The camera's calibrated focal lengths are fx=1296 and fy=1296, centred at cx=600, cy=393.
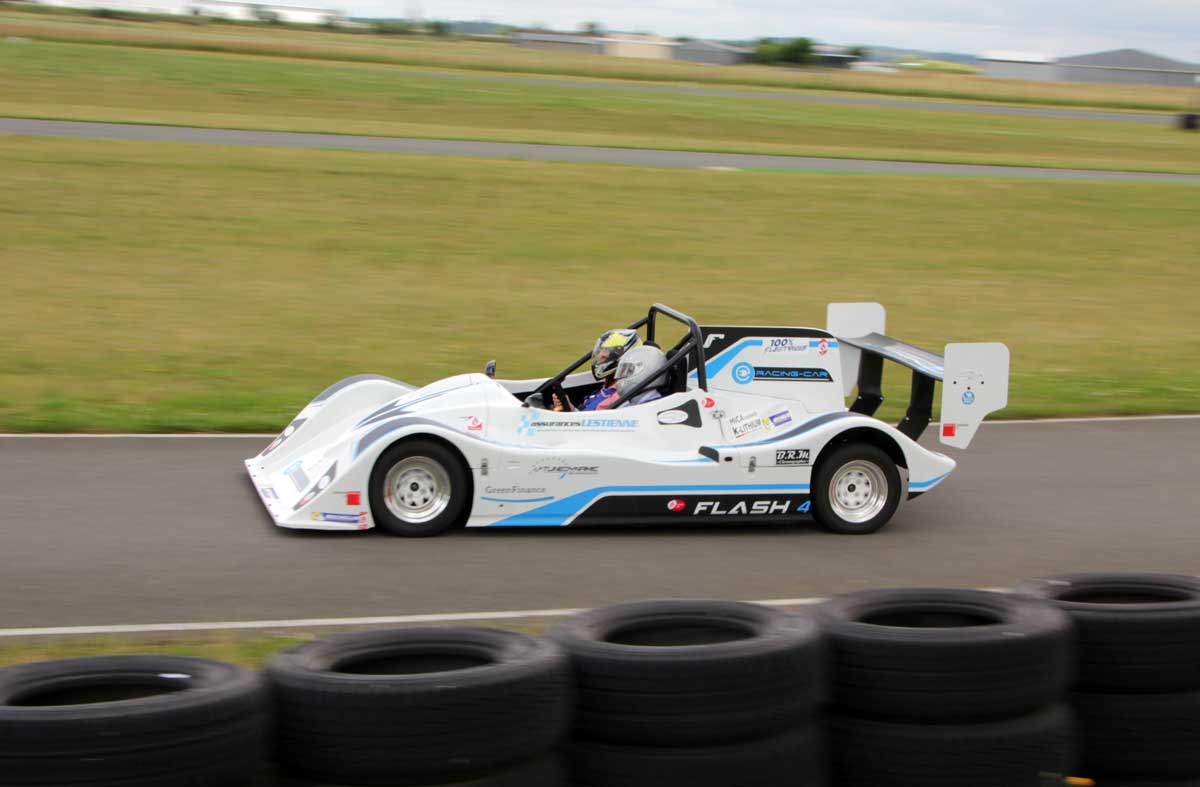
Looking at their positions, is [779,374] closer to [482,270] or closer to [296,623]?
[296,623]

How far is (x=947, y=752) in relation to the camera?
4461mm

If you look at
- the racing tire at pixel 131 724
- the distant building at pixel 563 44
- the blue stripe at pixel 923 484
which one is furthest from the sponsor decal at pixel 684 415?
the distant building at pixel 563 44

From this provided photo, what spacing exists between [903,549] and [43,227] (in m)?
17.1

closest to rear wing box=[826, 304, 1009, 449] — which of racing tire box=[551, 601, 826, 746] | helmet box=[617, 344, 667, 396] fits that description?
helmet box=[617, 344, 667, 396]

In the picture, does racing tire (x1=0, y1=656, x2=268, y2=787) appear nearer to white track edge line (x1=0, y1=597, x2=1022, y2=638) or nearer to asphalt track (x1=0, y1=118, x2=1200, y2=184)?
white track edge line (x1=0, y1=597, x2=1022, y2=638)

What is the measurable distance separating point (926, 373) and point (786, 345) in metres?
1.09

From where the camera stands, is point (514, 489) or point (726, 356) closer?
point (514, 489)

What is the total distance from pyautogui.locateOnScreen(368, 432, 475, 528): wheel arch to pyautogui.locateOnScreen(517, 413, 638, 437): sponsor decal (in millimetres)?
487

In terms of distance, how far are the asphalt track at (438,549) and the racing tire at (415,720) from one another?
2.99 meters

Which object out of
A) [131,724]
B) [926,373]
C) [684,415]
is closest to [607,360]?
[684,415]

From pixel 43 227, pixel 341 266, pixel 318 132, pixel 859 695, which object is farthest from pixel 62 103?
pixel 859 695

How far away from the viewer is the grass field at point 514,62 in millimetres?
55844

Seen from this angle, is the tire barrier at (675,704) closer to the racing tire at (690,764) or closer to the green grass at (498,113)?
the racing tire at (690,764)

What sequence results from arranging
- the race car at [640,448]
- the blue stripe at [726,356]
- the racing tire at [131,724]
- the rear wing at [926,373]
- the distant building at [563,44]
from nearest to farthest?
1. the racing tire at [131,724]
2. the race car at [640,448]
3. the blue stripe at [726,356]
4. the rear wing at [926,373]
5. the distant building at [563,44]
